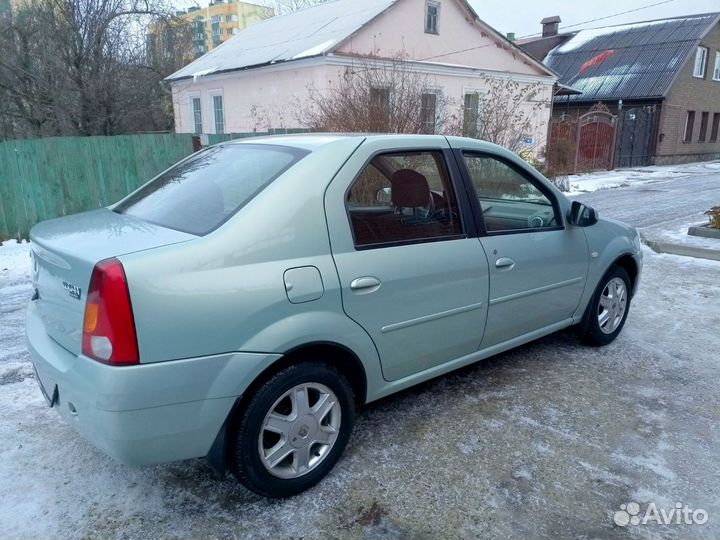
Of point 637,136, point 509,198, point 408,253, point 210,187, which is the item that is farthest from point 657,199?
point 210,187

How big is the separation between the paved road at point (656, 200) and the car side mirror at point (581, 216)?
674 centimetres

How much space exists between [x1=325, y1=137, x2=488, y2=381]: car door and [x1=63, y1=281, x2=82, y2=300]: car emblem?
3.65 feet

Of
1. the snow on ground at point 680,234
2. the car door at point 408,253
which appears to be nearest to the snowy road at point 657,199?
the snow on ground at point 680,234

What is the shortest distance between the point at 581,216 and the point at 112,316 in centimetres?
310

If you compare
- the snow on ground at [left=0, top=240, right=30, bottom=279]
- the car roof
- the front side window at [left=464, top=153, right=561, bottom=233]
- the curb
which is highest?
the car roof

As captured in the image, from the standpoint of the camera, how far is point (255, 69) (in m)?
17.0

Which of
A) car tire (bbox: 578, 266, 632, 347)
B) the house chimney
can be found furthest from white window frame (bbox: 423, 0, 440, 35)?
the house chimney

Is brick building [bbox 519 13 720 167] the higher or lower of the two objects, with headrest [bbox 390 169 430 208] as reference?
higher

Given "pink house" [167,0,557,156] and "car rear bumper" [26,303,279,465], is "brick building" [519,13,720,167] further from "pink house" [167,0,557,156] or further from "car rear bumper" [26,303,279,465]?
"car rear bumper" [26,303,279,465]

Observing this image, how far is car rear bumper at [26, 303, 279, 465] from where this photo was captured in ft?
7.02

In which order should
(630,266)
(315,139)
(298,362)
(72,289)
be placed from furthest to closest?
(630,266) < (315,139) < (298,362) < (72,289)

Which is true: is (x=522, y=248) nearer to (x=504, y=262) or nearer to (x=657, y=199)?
(x=504, y=262)

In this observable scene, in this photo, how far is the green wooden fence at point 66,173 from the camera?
27.6ft

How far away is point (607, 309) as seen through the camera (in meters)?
4.44
